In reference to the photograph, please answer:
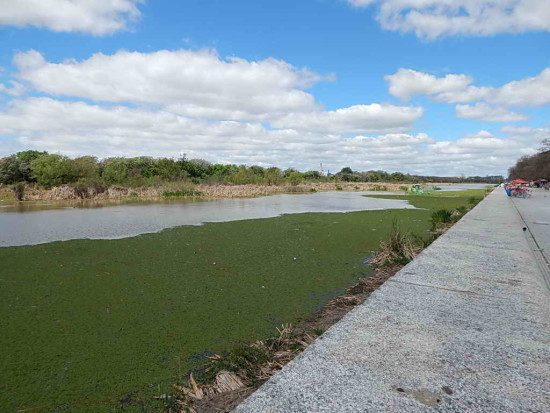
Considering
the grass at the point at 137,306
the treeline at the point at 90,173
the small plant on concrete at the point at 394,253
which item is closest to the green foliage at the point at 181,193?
the treeline at the point at 90,173

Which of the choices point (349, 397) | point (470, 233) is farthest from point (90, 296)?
point (470, 233)

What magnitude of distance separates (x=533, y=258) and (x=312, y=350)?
5.06 metres

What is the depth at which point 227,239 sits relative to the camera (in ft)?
32.1

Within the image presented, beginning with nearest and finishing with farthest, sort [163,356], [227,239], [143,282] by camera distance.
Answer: [163,356] → [143,282] → [227,239]

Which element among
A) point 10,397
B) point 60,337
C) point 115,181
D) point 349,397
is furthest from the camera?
point 115,181

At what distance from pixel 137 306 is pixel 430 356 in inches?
139

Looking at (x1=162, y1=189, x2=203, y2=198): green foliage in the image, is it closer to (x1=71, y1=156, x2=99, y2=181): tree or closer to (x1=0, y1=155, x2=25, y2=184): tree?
(x1=71, y1=156, x2=99, y2=181): tree

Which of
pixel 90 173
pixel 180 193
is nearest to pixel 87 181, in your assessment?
pixel 90 173

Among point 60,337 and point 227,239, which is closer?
point 60,337

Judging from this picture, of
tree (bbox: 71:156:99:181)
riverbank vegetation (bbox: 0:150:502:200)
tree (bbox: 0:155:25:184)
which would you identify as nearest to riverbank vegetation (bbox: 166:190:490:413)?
riverbank vegetation (bbox: 0:150:502:200)

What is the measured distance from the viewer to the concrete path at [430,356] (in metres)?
1.94

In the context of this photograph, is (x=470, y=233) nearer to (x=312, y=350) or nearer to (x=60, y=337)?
(x=312, y=350)

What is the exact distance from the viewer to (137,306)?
462 cm

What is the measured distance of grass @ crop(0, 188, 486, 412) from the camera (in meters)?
2.96
